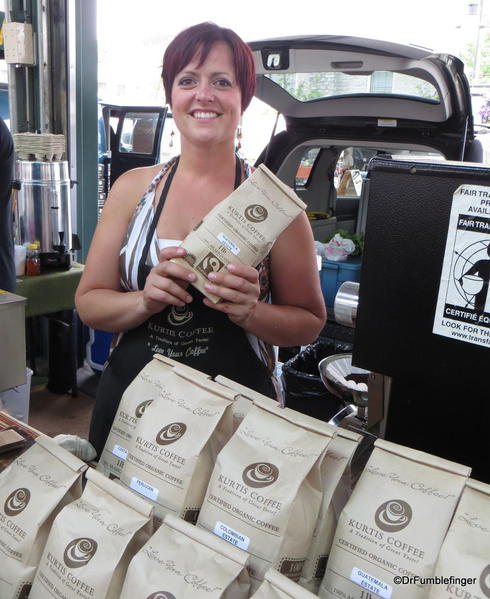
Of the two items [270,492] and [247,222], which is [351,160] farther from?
[270,492]

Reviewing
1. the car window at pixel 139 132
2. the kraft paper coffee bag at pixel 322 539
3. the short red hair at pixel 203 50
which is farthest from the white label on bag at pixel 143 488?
the car window at pixel 139 132

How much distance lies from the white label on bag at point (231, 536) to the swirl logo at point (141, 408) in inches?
9.6

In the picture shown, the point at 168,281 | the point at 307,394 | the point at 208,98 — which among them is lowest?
the point at 307,394

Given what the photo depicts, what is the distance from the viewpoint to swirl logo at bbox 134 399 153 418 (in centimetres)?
91

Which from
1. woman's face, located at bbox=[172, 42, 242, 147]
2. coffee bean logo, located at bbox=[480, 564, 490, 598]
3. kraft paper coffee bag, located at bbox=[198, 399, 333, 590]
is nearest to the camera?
coffee bean logo, located at bbox=[480, 564, 490, 598]

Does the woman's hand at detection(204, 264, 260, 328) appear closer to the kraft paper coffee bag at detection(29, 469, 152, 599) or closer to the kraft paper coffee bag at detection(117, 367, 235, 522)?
the kraft paper coffee bag at detection(117, 367, 235, 522)

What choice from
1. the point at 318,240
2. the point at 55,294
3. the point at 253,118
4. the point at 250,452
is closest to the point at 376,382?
the point at 250,452

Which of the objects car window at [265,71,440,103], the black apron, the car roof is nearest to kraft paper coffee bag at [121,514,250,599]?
the black apron

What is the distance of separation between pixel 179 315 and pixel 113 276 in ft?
0.67

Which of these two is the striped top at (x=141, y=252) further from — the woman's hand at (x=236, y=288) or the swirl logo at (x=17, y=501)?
the swirl logo at (x=17, y=501)

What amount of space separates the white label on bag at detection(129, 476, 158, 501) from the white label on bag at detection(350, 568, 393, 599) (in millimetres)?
275

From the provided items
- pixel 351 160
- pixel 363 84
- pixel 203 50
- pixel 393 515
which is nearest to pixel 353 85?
pixel 363 84

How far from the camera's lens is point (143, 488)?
0.80m

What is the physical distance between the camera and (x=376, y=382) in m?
0.91
